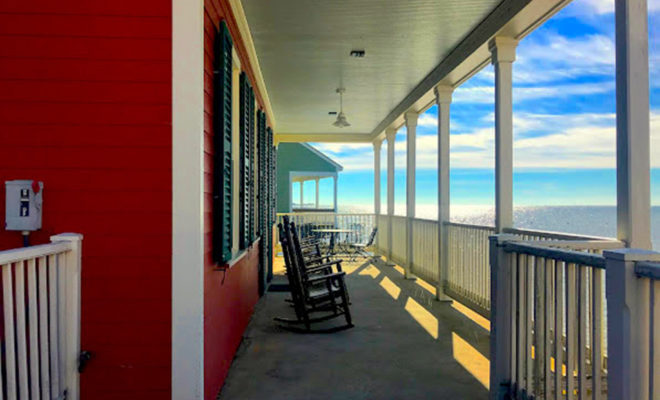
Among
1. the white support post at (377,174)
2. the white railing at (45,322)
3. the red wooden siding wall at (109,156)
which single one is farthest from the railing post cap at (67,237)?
the white support post at (377,174)

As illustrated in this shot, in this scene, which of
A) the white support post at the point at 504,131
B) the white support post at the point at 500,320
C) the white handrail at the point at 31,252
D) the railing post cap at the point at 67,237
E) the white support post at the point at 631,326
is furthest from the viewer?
the white support post at the point at 504,131

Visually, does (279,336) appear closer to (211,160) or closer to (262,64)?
(211,160)

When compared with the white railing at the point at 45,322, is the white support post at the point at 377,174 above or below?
above

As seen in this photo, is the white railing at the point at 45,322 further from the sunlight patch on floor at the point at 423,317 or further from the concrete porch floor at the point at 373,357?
the sunlight patch on floor at the point at 423,317

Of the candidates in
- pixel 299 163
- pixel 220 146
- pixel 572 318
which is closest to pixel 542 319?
pixel 572 318

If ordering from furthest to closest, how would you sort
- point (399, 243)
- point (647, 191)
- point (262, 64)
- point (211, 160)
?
point (399, 243)
point (262, 64)
point (211, 160)
point (647, 191)

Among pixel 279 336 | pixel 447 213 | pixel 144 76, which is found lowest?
pixel 279 336

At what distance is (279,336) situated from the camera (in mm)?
4113

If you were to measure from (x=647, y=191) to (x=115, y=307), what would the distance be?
294cm

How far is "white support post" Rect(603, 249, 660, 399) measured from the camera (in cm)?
148

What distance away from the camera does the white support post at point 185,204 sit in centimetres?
231

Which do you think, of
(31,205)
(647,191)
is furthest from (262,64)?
(647,191)

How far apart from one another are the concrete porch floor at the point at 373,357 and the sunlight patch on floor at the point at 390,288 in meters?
0.60

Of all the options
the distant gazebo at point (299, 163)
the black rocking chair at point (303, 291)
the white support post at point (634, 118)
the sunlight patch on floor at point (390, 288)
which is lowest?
the sunlight patch on floor at point (390, 288)
